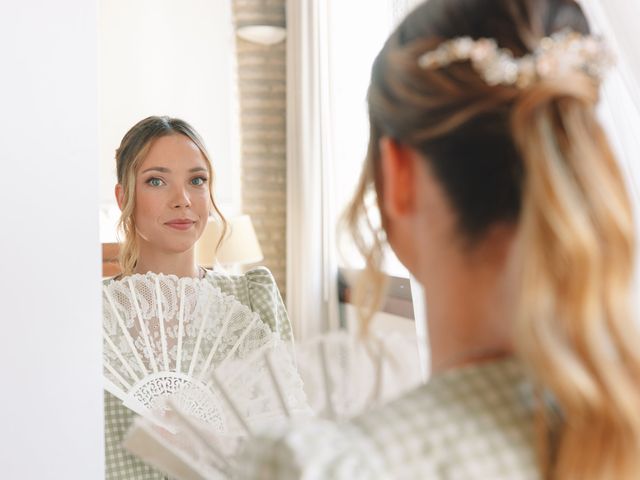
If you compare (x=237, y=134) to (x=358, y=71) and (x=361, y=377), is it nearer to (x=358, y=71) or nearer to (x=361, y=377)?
(x=358, y=71)

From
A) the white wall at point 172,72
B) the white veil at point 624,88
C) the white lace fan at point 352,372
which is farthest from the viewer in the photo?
the white wall at point 172,72

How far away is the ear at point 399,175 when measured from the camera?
0.70m

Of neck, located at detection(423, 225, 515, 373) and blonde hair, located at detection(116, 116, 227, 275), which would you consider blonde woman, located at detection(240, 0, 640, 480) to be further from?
blonde hair, located at detection(116, 116, 227, 275)

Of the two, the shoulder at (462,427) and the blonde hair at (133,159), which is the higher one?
the blonde hair at (133,159)

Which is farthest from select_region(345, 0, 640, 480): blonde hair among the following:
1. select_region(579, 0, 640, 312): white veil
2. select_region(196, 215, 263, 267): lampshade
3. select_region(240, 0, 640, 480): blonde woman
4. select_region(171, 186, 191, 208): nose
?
select_region(196, 215, 263, 267): lampshade

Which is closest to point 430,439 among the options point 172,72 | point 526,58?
point 526,58

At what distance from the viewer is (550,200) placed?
612 mm

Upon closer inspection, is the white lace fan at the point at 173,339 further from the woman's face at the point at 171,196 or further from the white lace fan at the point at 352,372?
the white lace fan at the point at 352,372

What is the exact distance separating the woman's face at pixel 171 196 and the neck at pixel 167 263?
0.04 feet

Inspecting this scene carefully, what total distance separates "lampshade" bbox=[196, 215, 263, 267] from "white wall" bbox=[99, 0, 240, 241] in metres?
0.74

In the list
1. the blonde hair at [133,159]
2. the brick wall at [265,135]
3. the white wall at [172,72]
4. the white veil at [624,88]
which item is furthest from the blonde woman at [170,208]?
the brick wall at [265,135]

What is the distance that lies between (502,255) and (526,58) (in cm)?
15

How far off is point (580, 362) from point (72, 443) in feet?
2.34

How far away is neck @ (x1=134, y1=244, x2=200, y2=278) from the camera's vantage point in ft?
6.40
